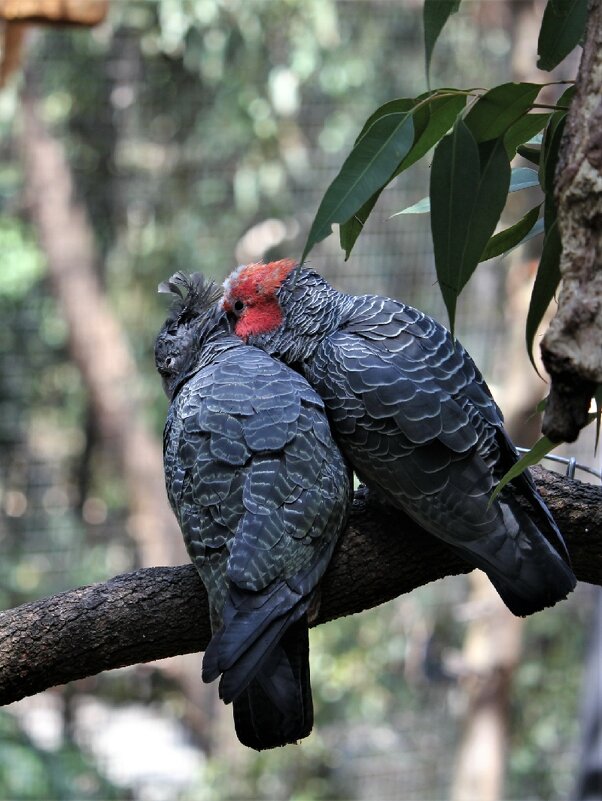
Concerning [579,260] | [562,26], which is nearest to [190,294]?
[562,26]

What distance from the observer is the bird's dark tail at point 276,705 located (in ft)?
3.67

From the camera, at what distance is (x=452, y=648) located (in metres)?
4.03

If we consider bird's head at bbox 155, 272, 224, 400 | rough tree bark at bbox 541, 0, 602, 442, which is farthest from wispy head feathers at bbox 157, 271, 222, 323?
rough tree bark at bbox 541, 0, 602, 442

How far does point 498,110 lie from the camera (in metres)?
0.96

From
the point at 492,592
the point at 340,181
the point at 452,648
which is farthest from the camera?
the point at 452,648

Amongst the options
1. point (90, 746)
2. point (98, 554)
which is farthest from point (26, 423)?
point (90, 746)

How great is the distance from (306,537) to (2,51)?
165cm

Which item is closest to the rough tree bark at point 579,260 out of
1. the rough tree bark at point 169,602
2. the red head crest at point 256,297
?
the rough tree bark at point 169,602

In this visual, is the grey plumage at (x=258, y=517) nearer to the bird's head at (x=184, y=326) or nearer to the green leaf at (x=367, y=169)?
the bird's head at (x=184, y=326)

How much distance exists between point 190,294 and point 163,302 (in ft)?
7.77

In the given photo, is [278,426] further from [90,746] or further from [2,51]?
[90,746]

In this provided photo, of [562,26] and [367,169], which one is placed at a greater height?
[562,26]

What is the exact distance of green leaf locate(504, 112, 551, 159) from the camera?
1.02 metres

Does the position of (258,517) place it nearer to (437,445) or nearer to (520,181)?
(437,445)
